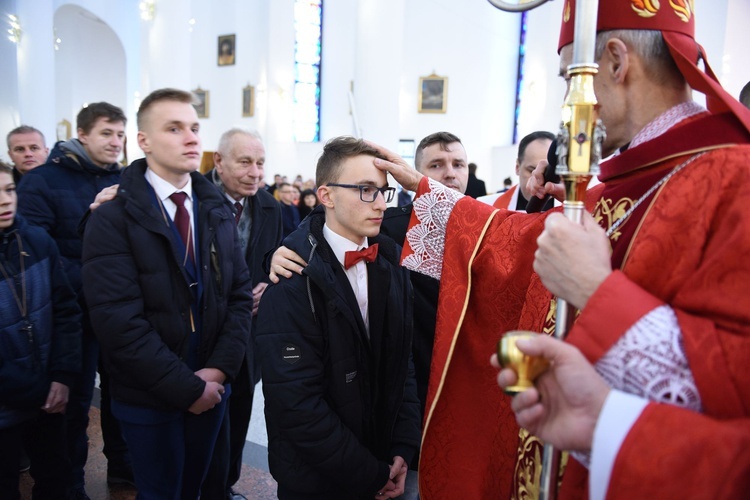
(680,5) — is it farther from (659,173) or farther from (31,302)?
(31,302)

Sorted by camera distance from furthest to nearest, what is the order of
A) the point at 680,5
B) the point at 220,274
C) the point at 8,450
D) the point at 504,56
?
the point at 504,56 < the point at 220,274 < the point at 8,450 < the point at 680,5

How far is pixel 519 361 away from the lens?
0.88 meters

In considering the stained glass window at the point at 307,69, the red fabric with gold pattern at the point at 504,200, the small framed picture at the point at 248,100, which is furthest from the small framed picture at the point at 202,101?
the red fabric with gold pattern at the point at 504,200

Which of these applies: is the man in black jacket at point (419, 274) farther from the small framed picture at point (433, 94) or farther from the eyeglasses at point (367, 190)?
the small framed picture at point (433, 94)

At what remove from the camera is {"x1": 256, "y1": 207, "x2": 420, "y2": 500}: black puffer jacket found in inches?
68.1

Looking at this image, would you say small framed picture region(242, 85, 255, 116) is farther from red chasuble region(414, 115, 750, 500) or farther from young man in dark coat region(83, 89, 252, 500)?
red chasuble region(414, 115, 750, 500)

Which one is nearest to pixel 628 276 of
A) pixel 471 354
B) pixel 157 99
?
pixel 471 354

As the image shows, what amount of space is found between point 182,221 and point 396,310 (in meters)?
1.04

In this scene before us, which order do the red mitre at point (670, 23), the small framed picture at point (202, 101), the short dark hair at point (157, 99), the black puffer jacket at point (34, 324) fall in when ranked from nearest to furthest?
1. the red mitre at point (670, 23)
2. the black puffer jacket at point (34, 324)
3. the short dark hair at point (157, 99)
4. the small framed picture at point (202, 101)

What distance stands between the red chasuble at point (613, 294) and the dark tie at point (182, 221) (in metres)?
1.02

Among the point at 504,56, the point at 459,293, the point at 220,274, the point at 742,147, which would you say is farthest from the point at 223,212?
the point at 504,56

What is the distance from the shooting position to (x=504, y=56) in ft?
55.4

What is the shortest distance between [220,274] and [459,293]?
1.18 m

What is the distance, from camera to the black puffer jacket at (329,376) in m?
1.73
